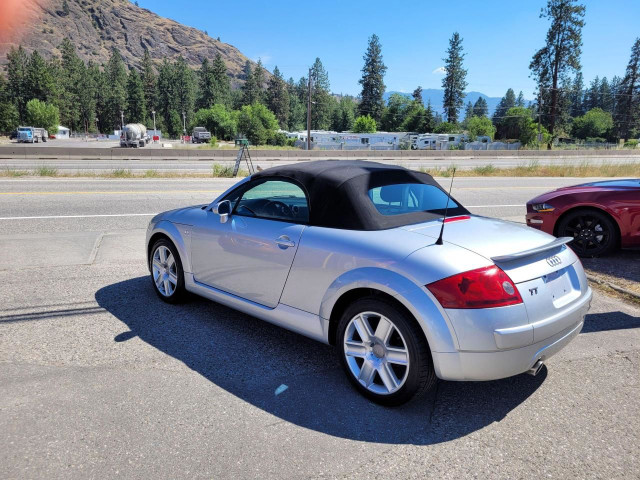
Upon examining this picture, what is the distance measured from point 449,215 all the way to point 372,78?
420ft

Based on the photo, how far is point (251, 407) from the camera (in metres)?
3.02

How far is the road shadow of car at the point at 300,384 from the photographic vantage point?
112 inches

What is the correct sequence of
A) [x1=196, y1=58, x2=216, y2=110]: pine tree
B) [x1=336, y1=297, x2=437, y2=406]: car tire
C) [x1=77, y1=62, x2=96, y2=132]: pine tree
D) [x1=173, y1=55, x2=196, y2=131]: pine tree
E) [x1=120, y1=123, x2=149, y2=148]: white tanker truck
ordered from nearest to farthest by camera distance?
[x1=336, y1=297, x2=437, y2=406]: car tire → [x1=120, y1=123, x2=149, y2=148]: white tanker truck → [x1=77, y1=62, x2=96, y2=132]: pine tree → [x1=173, y1=55, x2=196, y2=131]: pine tree → [x1=196, y1=58, x2=216, y2=110]: pine tree

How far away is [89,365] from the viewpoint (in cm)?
353

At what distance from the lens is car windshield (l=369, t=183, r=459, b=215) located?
352 cm

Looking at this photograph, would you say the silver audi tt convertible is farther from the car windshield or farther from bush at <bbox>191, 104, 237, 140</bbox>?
bush at <bbox>191, 104, 237, 140</bbox>

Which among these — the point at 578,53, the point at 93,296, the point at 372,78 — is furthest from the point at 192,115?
the point at 93,296

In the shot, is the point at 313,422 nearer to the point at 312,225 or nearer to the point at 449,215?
the point at 312,225

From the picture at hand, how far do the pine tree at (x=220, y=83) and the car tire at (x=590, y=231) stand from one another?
5949 inches

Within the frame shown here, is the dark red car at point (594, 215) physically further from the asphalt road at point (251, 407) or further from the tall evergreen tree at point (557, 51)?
the tall evergreen tree at point (557, 51)

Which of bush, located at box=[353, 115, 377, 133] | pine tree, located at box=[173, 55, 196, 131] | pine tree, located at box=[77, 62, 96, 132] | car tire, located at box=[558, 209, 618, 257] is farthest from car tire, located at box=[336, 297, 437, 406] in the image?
pine tree, located at box=[77, 62, 96, 132]

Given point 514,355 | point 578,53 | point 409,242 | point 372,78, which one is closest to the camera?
point 514,355

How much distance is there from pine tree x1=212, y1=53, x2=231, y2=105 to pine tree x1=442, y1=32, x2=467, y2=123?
72.7 meters

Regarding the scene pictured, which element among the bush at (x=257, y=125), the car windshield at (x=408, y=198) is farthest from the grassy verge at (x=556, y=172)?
the bush at (x=257, y=125)
